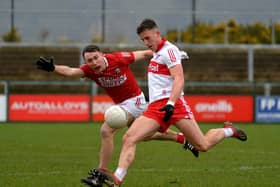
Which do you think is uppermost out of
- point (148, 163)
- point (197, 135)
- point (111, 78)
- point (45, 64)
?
point (45, 64)

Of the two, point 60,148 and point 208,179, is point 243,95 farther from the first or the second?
point 208,179

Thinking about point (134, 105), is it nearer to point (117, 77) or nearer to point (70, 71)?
point (117, 77)

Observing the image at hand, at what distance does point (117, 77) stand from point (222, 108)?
18.3 m

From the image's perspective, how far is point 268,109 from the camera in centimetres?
2916

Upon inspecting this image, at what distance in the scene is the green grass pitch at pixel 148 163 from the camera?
36.6ft

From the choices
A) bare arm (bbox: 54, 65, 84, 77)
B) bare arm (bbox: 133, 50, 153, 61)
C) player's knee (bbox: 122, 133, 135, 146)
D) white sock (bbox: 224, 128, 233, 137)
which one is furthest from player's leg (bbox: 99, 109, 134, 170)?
white sock (bbox: 224, 128, 233, 137)

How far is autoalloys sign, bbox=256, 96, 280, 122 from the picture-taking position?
2911 centimetres

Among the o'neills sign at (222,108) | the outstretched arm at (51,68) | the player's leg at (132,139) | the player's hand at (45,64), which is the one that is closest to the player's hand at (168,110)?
the player's leg at (132,139)

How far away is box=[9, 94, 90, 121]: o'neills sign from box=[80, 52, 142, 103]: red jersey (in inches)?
687

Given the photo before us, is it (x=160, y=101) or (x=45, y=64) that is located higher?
(x=45, y=64)

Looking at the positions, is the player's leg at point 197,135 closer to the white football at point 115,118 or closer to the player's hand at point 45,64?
the white football at point 115,118

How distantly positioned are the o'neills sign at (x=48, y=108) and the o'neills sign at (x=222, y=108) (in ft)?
13.3

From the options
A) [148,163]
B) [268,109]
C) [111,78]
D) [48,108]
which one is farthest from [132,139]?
[268,109]

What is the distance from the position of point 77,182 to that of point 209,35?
28475 millimetres
